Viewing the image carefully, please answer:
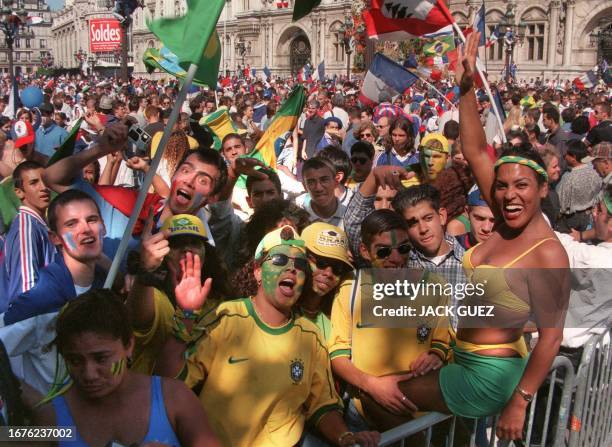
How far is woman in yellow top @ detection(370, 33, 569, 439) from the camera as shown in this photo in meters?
2.85

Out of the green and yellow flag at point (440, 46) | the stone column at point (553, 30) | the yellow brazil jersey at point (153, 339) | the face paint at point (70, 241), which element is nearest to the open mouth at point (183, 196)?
the face paint at point (70, 241)

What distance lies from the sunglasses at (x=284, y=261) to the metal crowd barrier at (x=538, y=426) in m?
0.82

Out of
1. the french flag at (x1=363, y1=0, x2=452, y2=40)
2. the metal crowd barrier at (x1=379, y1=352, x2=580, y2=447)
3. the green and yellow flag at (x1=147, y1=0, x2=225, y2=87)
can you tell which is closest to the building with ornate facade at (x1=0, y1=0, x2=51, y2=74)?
the french flag at (x1=363, y1=0, x2=452, y2=40)

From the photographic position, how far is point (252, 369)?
2832 millimetres

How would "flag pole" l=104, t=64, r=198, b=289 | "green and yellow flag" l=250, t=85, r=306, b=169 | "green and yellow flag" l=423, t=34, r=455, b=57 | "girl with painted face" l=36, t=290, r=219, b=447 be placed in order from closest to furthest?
"girl with painted face" l=36, t=290, r=219, b=447, "flag pole" l=104, t=64, r=198, b=289, "green and yellow flag" l=250, t=85, r=306, b=169, "green and yellow flag" l=423, t=34, r=455, b=57

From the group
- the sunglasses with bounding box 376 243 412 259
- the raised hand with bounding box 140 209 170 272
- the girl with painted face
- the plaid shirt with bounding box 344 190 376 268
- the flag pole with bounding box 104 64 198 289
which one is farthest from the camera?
the plaid shirt with bounding box 344 190 376 268

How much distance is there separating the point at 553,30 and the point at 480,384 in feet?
123

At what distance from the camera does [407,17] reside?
5.47 metres

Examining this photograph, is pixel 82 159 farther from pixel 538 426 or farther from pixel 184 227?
pixel 538 426

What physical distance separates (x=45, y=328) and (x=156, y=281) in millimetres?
513

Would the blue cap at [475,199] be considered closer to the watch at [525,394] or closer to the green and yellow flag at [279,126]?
the watch at [525,394]

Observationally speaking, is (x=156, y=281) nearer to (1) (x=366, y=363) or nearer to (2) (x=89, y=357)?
(2) (x=89, y=357)

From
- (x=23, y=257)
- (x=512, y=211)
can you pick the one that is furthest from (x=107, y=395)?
(x=512, y=211)

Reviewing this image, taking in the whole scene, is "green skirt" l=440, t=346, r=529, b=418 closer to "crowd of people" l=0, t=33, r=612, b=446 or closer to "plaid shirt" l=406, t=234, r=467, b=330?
"crowd of people" l=0, t=33, r=612, b=446
